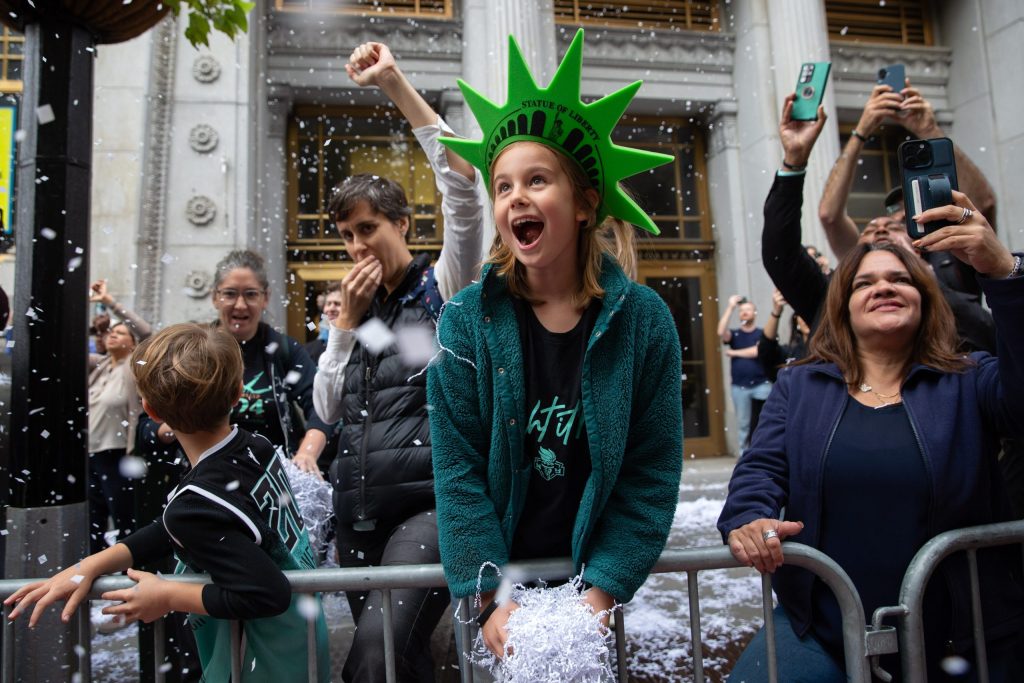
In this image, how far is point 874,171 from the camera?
459 inches

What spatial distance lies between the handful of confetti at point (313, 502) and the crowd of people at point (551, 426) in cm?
48

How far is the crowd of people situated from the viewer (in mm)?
1565

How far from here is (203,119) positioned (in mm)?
8258

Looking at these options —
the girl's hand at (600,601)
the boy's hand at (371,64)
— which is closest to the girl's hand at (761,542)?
the girl's hand at (600,601)

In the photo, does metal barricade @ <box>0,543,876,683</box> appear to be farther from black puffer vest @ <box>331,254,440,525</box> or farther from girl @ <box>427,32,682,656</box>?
black puffer vest @ <box>331,254,440,525</box>

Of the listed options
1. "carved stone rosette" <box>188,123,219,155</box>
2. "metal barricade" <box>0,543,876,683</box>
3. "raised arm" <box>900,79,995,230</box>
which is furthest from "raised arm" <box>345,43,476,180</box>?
"carved stone rosette" <box>188,123,219,155</box>

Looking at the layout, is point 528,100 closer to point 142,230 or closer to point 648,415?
point 648,415

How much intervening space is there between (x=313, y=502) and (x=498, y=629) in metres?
1.57

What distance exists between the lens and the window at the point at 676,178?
1123 cm

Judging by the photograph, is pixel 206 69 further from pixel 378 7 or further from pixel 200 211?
pixel 378 7

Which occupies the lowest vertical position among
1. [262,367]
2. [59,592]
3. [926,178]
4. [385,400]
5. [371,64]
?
[59,592]

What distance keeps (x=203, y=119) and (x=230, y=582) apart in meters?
7.81

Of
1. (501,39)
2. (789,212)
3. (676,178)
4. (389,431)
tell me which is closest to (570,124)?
(389,431)

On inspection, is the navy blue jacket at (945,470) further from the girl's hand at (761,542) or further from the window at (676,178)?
the window at (676,178)
